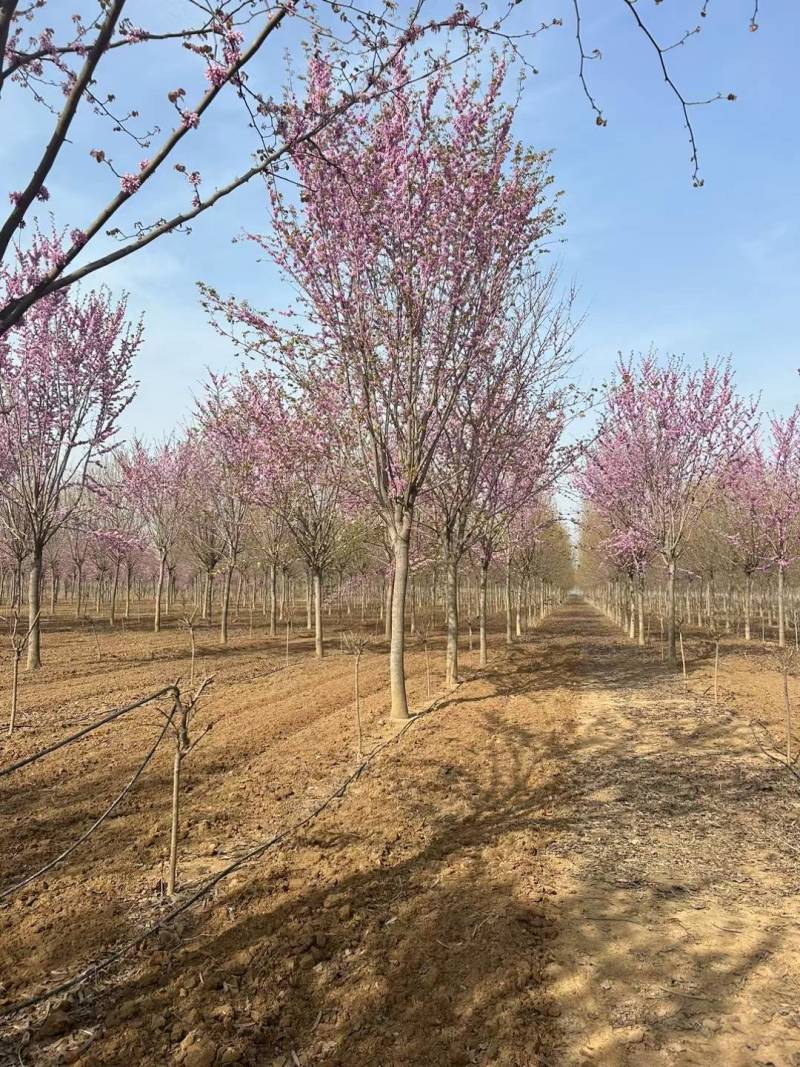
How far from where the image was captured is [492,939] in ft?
11.7

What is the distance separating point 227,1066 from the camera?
2.71 m

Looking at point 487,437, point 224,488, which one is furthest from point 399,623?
point 224,488

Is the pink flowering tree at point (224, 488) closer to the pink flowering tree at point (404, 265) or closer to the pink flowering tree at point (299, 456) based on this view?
the pink flowering tree at point (299, 456)

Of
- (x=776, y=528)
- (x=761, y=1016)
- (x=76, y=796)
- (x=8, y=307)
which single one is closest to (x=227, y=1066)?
(x=761, y=1016)

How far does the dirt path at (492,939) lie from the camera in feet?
9.25

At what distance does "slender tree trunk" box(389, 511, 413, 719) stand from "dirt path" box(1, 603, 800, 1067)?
271 cm

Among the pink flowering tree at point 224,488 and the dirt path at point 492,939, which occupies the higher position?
the pink flowering tree at point 224,488

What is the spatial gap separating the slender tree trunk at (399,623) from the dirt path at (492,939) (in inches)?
107

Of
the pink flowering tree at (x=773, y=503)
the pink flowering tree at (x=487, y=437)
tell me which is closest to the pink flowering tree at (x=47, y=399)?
the pink flowering tree at (x=487, y=437)

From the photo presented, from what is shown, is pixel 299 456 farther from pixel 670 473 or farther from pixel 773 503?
pixel 773 503

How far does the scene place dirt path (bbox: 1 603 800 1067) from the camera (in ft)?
9.25

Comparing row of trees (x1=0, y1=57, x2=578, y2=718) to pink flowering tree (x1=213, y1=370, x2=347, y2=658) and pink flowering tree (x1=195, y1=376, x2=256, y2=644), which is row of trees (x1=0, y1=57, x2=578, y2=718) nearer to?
pink flowering tree (x1=213, y1=370, x2=347, y2=658)

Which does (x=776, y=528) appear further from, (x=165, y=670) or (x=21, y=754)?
(x=21, y=754)

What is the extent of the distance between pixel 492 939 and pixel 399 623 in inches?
250
